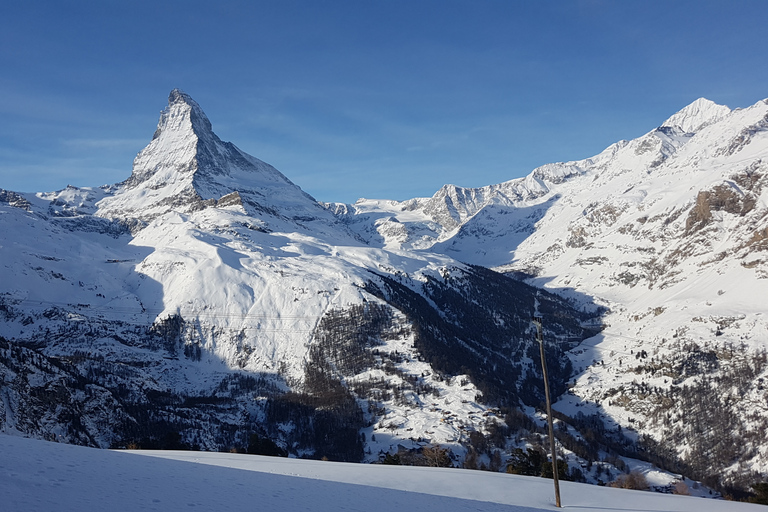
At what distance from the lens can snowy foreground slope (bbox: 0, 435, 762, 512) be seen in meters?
19.4

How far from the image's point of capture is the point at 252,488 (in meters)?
25.8

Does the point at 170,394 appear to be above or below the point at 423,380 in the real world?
below

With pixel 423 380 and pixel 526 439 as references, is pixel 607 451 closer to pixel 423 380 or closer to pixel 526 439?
pixel 526 439

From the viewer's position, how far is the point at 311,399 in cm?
17762

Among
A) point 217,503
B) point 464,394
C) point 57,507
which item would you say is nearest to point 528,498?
point 217,503

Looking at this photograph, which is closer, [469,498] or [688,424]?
[469,498]

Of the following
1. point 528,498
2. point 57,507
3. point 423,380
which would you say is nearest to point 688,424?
point 423,380

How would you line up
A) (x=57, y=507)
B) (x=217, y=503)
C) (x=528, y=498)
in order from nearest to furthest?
(x=57, y=507) < (x=217, y=503) < (x=528, y=498)

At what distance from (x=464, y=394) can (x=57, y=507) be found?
520 ft

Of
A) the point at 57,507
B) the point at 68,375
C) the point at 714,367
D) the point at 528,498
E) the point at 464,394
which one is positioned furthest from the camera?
the point at 714,367

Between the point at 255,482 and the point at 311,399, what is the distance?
510 ft

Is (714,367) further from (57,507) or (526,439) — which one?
(57,507)

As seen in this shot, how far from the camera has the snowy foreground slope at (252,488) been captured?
764 inches

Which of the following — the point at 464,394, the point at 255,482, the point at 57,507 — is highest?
the point at 57,507
